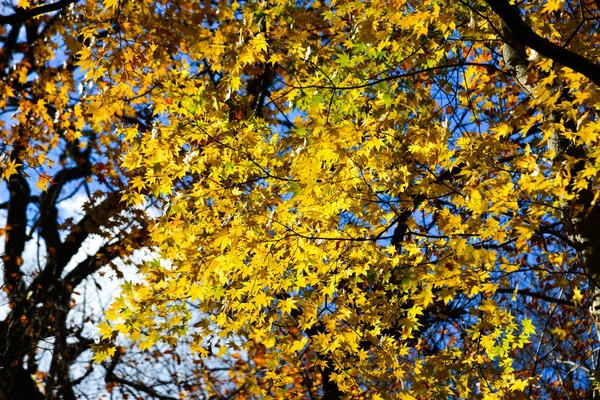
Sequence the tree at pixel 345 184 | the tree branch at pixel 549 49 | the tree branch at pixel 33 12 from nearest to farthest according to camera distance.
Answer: the tree branch at pixel 549 49 → the tree at pixel 345 184 → the tree branch at pixel 33 12

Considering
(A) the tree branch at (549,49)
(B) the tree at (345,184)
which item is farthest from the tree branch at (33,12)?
(A) the tree branch at (549,49)

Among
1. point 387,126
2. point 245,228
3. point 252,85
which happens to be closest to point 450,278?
point 387,126

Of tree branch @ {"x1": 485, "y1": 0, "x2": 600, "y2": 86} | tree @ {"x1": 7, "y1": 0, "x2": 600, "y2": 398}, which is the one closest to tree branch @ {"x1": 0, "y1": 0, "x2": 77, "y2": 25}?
tree @ {"x1": 7, "y1": 0, "x2": 600, "y2": 398}

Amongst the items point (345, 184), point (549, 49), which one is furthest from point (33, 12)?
point (549, 49)

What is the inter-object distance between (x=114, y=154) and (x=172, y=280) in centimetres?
752

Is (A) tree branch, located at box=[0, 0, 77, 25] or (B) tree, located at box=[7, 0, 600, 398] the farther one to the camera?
(A) tree branch, located at box=[0, 0, 77, 25]

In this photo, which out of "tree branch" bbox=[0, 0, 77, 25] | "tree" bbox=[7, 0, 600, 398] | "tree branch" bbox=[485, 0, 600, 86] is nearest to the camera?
"tree branch" bbox=[485, 0, 600, 86]

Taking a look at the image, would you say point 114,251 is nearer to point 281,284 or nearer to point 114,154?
point 114,154

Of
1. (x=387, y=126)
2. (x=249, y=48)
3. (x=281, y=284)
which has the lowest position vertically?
(x=281, y=284)

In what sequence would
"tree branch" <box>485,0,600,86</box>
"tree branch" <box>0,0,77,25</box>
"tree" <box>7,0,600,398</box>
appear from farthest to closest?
"tree branch" <box>0,0,77,25</box>, "tree" <box>7,0,600,398</box>, "tree branch" <box>485,0,600,86</box>

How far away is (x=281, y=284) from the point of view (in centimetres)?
513

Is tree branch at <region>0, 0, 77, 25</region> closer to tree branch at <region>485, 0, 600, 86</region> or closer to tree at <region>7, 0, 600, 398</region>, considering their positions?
tree at <region>7, 0, 600, 398</region>

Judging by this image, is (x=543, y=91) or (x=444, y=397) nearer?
(x=543, y=91)

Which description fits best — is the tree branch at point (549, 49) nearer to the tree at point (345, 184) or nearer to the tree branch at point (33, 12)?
the tree at point (345, 184)
